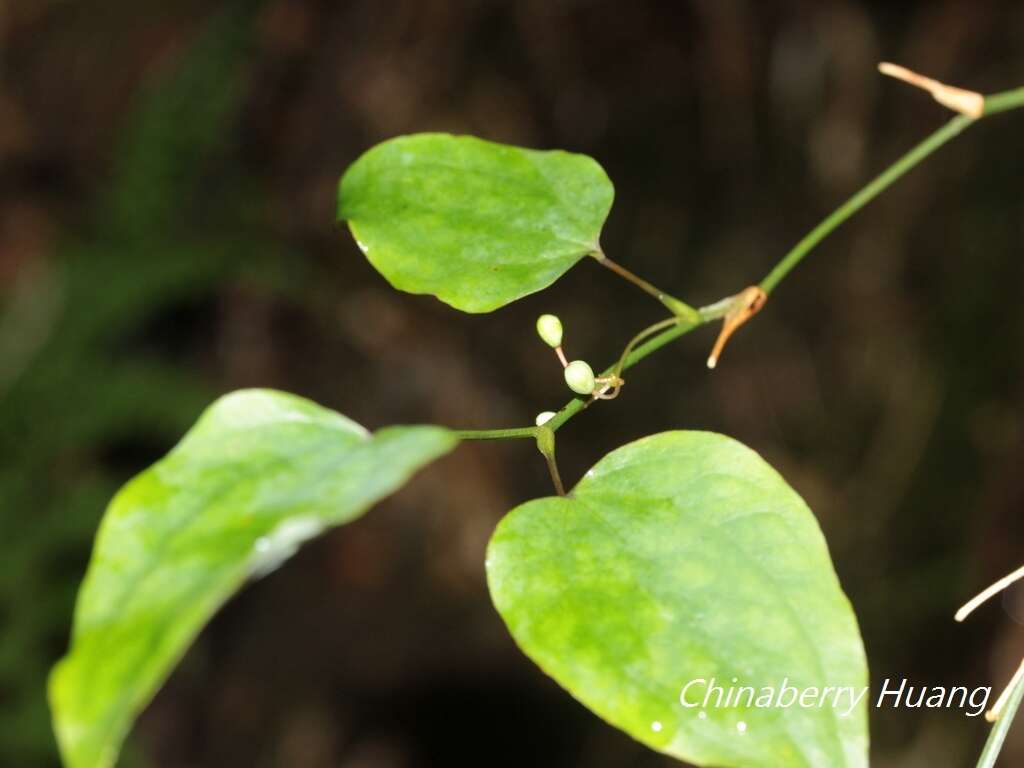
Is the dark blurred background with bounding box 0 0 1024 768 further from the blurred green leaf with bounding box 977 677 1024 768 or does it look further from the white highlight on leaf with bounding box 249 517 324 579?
the white highlight on leaf with bounding box 249 517 324 579

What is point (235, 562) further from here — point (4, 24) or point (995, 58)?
point (4, 24)

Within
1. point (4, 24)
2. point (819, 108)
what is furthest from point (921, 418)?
point (4, 24)

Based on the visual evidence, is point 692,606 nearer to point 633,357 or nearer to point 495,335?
point 633,357

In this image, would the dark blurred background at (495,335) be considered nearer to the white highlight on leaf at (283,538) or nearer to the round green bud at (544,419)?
the round green bud at (544,419)

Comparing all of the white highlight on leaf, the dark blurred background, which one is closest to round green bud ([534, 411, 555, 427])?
the white highlight on leaf

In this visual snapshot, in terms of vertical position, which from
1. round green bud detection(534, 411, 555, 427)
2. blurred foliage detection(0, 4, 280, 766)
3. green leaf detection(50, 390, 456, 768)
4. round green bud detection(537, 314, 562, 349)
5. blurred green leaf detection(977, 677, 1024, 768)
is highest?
green leaf detection(50, 390, 456, 768)

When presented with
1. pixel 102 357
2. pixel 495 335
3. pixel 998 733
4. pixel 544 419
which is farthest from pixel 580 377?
pixel 102 357
